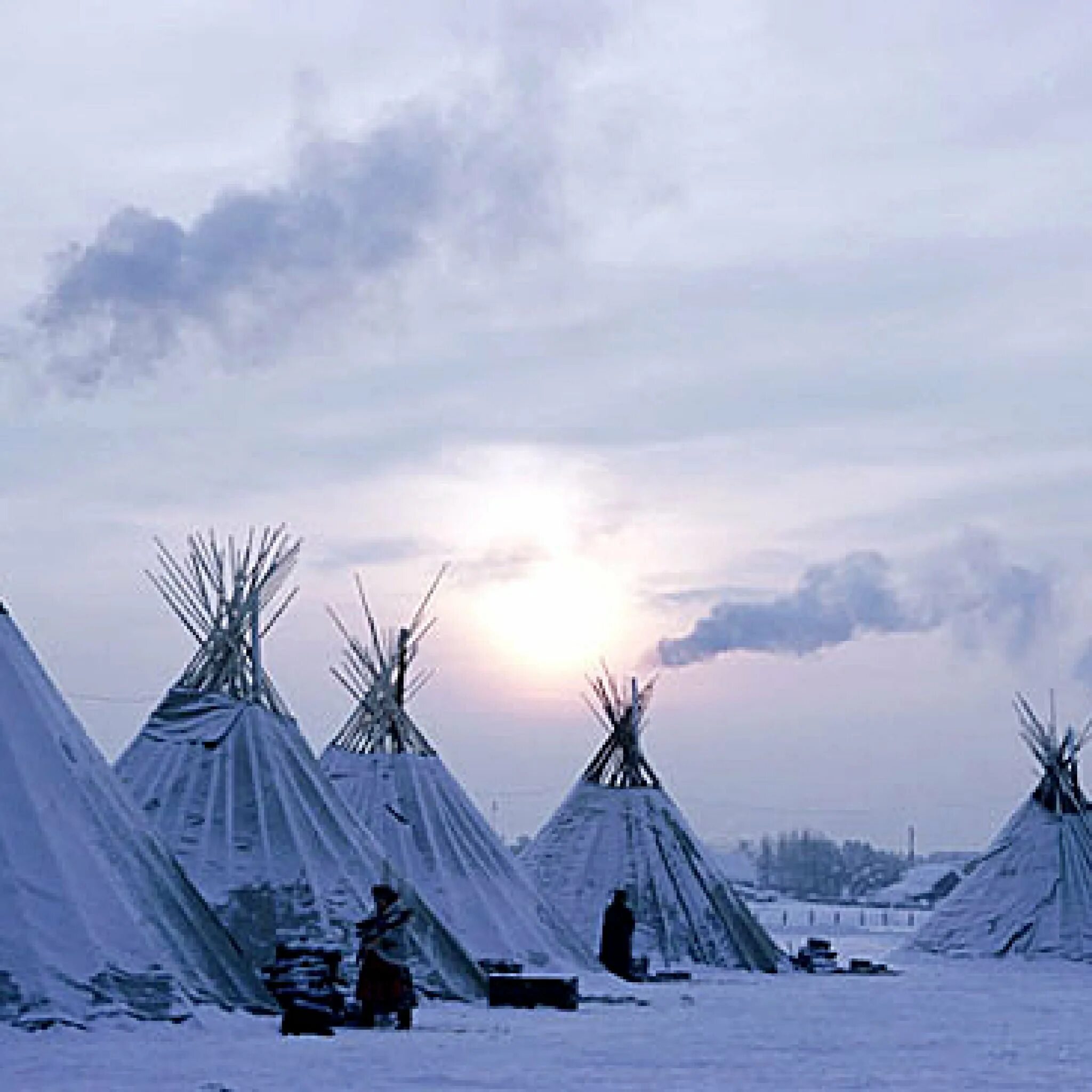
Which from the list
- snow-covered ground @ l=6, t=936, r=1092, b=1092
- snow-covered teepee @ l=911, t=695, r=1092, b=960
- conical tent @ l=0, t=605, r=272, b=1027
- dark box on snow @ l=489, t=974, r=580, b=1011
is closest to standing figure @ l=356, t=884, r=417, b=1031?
snow-covered ground @ l=6, t=936, r=1092, b=1092

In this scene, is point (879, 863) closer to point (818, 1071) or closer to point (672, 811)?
point (672, 811)

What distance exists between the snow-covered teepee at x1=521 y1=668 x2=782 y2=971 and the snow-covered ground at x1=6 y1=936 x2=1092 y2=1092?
720 cm

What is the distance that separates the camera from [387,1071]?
9.24 metres

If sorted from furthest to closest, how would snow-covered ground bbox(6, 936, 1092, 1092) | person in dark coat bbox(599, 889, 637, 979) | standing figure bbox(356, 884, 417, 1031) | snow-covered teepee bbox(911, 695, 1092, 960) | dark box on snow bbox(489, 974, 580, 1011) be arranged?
snow-covered teepee bbox(911, 695, 1092, 960), person in dark coat bbox(599, 889, 637, 979), dark box on snow bbox(489, 974, 580, 1011), standing figure bbox(356, 884, 417, 1031), snow-covered ground bbox(6, 936, 1092, 1092)

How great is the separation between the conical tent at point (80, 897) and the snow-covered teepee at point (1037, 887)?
52.5 feet

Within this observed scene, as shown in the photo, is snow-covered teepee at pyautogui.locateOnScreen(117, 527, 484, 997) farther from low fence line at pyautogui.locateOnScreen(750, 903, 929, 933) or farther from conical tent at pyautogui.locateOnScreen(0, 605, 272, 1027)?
low fence line at pyautogui.locateOnScreen(750, 903, 929, 933)

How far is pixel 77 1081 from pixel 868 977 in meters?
14.6

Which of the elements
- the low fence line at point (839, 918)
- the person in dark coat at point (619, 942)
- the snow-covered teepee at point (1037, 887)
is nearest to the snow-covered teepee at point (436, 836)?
the person in dark coat at point (619, 942)

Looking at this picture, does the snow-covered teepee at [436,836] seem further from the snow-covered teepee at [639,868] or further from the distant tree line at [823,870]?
the distant tree line at [823,870]

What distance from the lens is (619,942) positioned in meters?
19.6

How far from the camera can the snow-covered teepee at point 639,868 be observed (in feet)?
75.3

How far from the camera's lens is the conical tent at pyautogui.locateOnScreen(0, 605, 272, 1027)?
10.8 m

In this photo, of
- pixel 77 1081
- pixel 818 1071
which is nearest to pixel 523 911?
pixel 818 1071

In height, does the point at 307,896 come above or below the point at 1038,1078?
above
